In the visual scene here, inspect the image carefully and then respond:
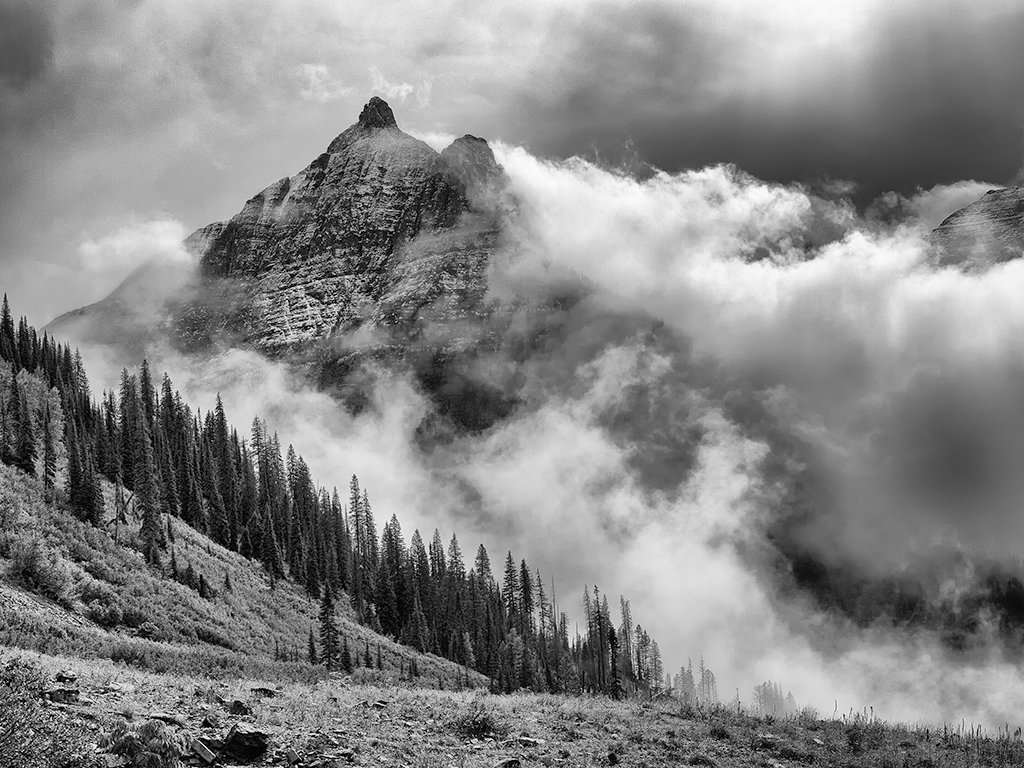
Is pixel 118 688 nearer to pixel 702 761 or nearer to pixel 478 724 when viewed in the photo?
pixel 478 724

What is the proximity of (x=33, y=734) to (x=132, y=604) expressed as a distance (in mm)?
43058

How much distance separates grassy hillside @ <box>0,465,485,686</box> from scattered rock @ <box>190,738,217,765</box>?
13.4 meters

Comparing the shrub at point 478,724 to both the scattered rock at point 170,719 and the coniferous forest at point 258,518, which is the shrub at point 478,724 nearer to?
the scattered rock at point 170,719

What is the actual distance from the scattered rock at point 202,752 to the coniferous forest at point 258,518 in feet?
192

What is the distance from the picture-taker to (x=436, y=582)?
5955 inches

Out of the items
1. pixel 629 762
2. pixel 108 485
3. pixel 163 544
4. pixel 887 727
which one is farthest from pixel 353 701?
pixel 108 485

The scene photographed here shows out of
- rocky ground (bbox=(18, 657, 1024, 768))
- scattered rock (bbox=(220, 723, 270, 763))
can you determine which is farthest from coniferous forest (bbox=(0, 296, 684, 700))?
scattered rock (bbox=(220, 723, 270, 763))

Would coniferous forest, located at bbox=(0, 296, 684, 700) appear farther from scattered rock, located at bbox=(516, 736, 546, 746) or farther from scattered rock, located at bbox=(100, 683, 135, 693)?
scattered rock, located at bbox=(516, 736, 546, 746)

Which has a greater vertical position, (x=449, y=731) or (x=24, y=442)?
(x=24, y=442)

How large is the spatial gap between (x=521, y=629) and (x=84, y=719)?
14444 centimetres

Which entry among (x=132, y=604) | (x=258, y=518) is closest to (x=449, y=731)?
(x=132, y=604)

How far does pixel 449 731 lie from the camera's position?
2125cm

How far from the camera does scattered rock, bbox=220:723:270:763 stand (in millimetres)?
16406

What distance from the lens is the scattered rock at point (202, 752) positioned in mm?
15789
